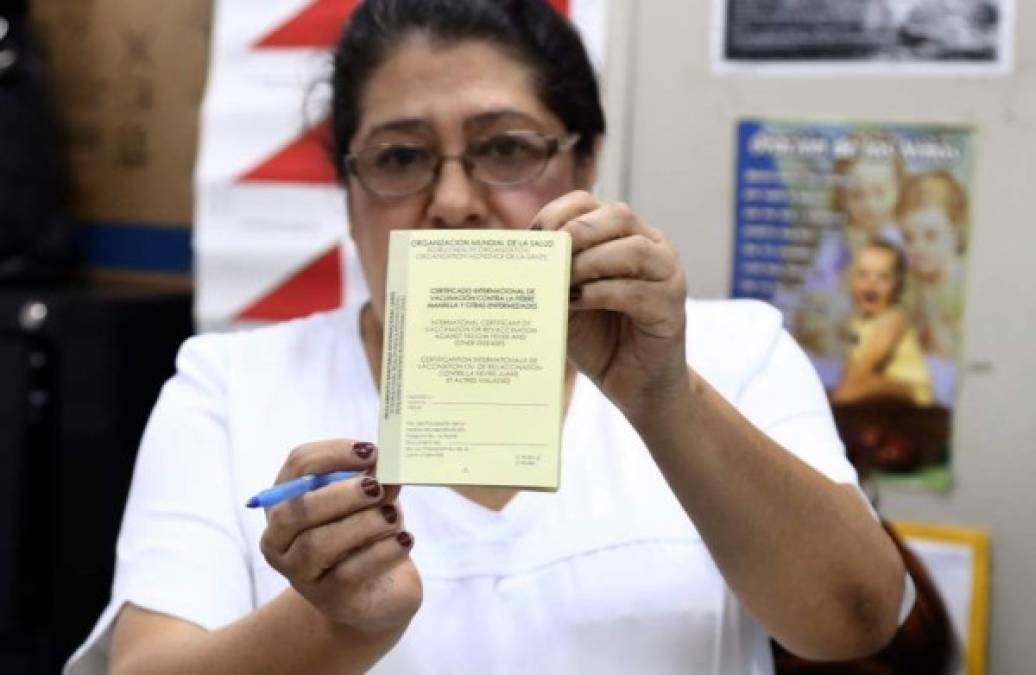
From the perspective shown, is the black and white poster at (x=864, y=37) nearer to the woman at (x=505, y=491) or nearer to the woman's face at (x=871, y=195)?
the woman's face at (x=871, y=195)

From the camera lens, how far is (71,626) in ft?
5.77

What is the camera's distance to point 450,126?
3.76 ft

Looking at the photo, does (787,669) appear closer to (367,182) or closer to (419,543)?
(419,543)

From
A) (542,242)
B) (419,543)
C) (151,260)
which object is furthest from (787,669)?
(151,260)

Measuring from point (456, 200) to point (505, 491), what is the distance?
0.25 meters

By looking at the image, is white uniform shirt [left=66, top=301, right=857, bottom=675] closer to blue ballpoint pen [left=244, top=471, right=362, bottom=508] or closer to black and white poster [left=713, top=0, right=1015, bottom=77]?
blue ballpoint pen [left=244, top=471, right=362, bottom=508]

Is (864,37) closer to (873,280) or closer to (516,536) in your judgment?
(873,280)

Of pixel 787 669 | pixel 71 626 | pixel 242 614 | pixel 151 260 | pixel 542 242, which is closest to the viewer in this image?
pixel 542 242

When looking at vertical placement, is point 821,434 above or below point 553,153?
below

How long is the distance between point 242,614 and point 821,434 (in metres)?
0.51

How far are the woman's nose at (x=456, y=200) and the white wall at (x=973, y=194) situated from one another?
46cm

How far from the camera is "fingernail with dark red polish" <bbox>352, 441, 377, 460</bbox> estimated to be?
89cm

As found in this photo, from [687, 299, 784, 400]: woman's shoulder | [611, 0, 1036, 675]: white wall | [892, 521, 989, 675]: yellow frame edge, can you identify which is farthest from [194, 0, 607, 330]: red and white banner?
[892, 521, 989, 675]: yellow frame edge

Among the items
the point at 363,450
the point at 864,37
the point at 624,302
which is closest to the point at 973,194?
the point at 864,37
